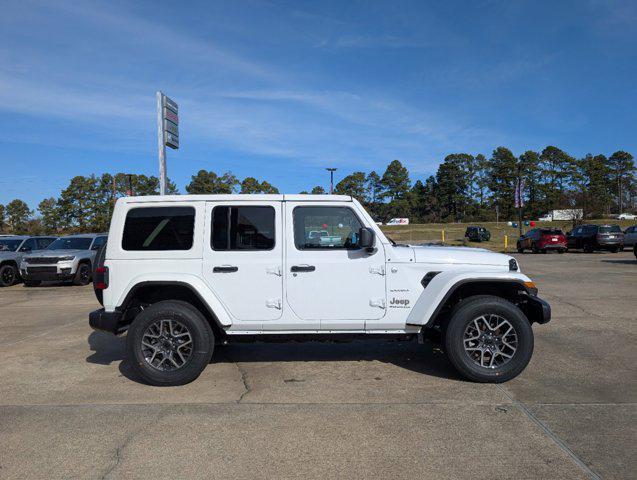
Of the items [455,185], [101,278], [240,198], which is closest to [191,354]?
[101,278]

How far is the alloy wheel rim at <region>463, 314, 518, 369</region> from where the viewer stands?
4.87 m

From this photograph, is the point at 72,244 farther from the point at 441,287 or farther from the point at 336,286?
the point at 441,287

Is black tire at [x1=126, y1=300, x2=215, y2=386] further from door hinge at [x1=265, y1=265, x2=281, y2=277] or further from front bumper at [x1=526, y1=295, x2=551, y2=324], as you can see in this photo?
front bumper at [x1=526, y1=295, x2=551, y2=324]

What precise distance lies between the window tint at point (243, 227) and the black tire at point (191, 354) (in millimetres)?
809

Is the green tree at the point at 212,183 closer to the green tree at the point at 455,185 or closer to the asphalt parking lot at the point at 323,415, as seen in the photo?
the asphalt parking lot at the point at 323,415

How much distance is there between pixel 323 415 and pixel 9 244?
16888mm

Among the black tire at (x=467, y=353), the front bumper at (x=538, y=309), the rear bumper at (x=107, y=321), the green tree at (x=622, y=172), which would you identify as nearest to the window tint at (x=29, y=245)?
the rear bumper at (x=107, y=321)

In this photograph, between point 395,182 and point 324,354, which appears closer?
point 324,354

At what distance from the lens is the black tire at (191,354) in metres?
4.87

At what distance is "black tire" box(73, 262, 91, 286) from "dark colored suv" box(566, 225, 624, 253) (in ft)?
82.6

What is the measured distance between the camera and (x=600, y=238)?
86.4 feet

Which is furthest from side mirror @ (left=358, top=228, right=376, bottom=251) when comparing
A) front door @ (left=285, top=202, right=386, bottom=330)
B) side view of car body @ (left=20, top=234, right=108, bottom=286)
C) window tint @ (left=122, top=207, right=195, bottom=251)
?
side view of car body @ (left=20, top=234, right=108, bottom=286)

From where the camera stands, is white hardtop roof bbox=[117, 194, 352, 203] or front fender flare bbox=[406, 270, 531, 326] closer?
front fender flare bbox=[406, 270, 531, 326]

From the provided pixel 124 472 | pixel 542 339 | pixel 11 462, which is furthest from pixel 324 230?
pixel 542 339
